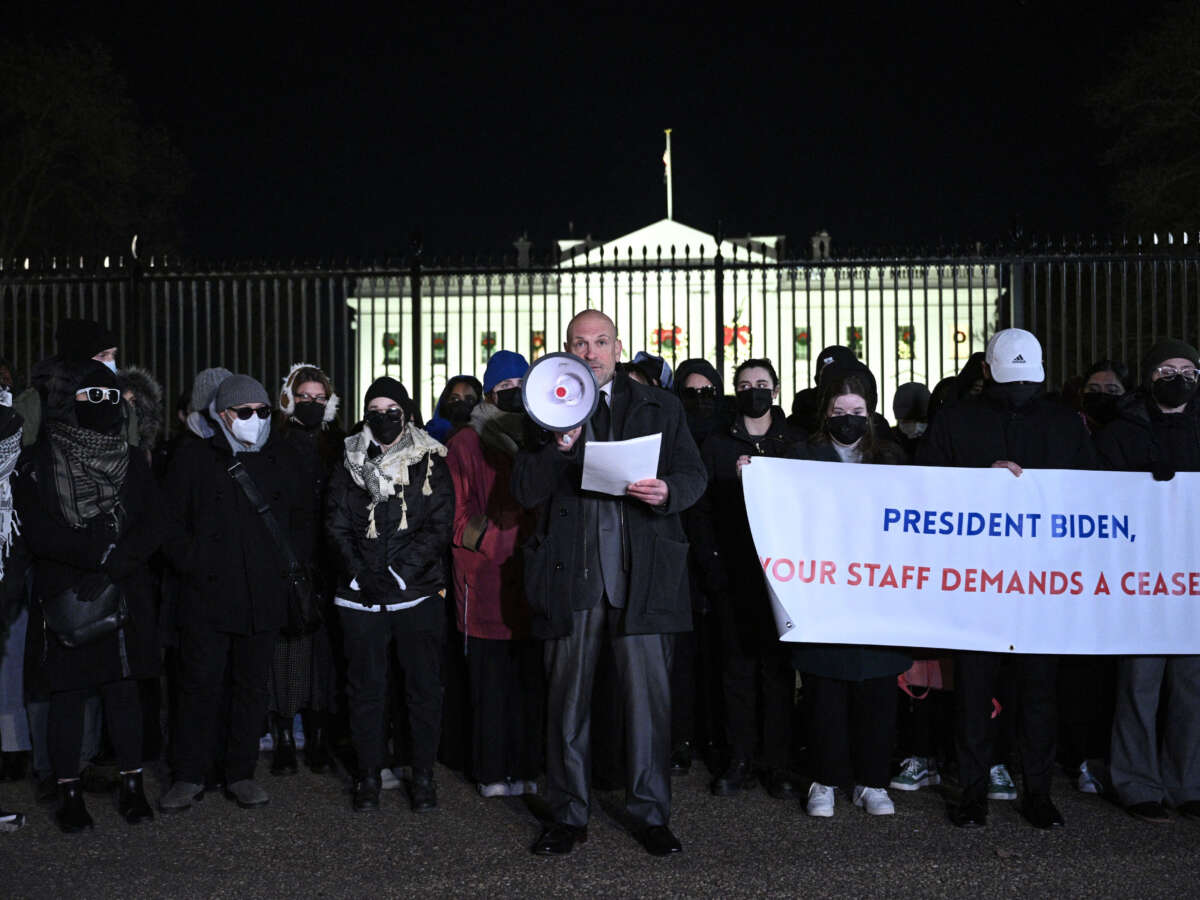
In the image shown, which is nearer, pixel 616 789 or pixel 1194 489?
pixel 1194 489

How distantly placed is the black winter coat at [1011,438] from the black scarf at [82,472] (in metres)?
3.37

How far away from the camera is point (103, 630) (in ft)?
17.0

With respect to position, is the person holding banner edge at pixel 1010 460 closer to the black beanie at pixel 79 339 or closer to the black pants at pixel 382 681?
the black pants at pixel 382 681

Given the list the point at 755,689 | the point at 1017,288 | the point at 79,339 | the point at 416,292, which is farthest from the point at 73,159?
the point at 755,689

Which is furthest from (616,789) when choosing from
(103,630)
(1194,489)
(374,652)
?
(1194,489)

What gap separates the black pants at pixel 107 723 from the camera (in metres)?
5.21

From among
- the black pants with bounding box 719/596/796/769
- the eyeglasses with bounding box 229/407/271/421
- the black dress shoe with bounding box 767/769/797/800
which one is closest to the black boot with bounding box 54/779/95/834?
the eyeglasses with bounding box 229/407/271/421

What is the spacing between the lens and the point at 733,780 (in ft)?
18.8

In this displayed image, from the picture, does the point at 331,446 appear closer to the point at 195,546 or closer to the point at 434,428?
the point at 434,428

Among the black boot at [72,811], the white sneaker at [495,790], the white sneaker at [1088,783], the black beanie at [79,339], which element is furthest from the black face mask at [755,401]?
the black boot at [72,811]

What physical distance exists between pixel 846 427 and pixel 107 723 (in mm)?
3280

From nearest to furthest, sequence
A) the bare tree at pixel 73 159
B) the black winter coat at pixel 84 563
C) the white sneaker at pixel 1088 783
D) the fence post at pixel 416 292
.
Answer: the black winter coat at pixel 84 563, the white sneaker at pixel 1088 783, the fence post at pixel 416 292, the bare tree at pixel 73 159

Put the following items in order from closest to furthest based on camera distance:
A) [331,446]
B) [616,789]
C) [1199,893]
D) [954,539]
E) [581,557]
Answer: [1199,893] → [581,557] → [954,539] → [616,789] → [331,446]

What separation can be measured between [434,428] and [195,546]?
1.89 metres
